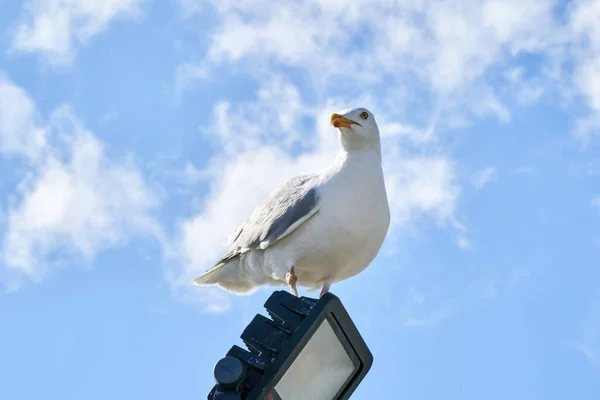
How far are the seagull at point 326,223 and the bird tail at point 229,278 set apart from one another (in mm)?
24

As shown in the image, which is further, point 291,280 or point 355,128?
point 355,128

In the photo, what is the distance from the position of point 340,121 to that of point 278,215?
0.98 m

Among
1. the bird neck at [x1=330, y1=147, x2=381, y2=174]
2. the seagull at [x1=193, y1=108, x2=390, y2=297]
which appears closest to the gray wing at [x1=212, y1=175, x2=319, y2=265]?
the seagull at [x1=193, y1=108, x2=390, y2=297]

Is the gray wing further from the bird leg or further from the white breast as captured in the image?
the bird leg

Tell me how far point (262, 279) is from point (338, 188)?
1.21 metres

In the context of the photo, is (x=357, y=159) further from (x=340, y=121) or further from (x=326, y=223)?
(x=326, y=223)

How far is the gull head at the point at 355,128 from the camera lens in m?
7.15

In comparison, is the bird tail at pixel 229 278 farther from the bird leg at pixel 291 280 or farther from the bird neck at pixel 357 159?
the bird neck at pixel 357 159

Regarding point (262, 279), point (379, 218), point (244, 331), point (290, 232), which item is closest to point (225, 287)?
point (262, 279)

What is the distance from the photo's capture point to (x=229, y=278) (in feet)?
25.3

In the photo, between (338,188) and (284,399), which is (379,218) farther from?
(284,399)

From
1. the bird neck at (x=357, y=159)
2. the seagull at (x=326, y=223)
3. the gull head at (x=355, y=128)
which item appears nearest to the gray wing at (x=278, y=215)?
the seagull at (x=326, y=223)

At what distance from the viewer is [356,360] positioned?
121 inches

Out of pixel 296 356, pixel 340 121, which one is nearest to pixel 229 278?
pixel 340 121
